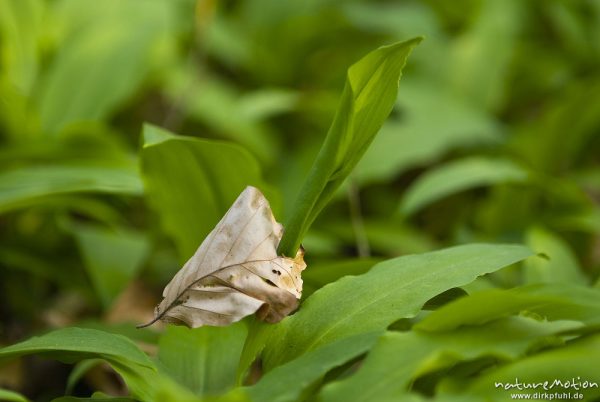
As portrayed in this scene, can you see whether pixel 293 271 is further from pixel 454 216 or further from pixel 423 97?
pixel 423 97

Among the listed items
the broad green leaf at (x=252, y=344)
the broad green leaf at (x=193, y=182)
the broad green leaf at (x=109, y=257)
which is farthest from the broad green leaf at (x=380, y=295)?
the broad green leaf at (x=109, y=257)

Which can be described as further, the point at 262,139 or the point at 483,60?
the point at 483,60

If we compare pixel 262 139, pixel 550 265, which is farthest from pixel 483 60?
pixel 550 265

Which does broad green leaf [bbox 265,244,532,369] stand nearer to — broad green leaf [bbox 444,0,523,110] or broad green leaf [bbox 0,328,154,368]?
broad green leaf [bbox 0,328,154,368]

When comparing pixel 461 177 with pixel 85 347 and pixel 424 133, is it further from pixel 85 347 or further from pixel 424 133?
pixel 85 347

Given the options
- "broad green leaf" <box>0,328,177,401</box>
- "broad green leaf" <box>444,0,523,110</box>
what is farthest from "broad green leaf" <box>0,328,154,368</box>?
"broad green leaf" <box>444,0,523,110</box>
